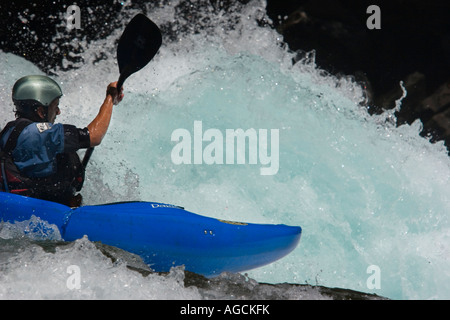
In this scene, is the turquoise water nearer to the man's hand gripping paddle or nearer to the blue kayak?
the blue kayak

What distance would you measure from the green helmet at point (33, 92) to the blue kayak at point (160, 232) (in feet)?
1.72

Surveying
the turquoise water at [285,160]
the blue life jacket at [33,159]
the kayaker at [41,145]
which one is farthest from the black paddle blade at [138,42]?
the turquoise water at [285,160]

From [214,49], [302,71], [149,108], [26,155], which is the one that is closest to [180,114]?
[149,108]

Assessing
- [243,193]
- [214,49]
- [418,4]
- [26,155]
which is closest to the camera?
[26,155]

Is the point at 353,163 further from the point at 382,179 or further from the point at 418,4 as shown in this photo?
the point at 418,4

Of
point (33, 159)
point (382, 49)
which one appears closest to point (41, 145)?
Result: point (33, 159)

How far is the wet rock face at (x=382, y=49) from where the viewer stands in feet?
18.6

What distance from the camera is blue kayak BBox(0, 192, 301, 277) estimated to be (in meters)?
2.60

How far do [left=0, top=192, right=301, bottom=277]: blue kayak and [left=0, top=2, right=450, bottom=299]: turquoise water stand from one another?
0.81 meters

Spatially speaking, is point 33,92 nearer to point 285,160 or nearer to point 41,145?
point 41,145

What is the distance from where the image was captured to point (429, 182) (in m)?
4.58

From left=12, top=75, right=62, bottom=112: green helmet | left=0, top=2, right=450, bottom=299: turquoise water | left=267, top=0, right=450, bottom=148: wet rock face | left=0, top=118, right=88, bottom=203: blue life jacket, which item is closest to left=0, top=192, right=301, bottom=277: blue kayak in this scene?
left=0, top=118, right=88, bottom=203: blue life jacket

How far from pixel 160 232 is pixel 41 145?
29.4 inches

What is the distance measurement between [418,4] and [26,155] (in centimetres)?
448
